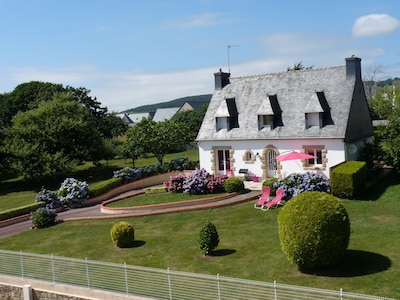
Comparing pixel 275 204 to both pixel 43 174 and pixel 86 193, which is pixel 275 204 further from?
pixel 43 174

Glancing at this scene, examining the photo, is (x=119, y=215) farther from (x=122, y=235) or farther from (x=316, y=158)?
(x=316, y=158)

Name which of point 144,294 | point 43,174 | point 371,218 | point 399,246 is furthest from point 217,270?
point 43,174

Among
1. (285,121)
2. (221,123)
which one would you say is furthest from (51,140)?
→ (285,121)

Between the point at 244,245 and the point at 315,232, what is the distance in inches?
214

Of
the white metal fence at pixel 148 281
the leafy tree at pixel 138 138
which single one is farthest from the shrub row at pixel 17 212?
the white metal fence at pixel 148 281

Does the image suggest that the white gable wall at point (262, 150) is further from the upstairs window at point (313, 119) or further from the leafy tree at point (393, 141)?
the leafy tree at point (393, 141)

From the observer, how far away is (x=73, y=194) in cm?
3322

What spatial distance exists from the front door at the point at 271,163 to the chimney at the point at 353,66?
25.1 ft

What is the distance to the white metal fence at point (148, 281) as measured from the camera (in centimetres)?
1302

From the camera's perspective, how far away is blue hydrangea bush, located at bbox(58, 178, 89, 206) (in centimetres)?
3322

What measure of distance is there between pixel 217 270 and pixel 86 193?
19175 millimetres

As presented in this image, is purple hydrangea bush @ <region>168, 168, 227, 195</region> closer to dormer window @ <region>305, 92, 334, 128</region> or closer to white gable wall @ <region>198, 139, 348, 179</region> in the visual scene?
white gable wall @ <region>198, 139, 348, 179</region>

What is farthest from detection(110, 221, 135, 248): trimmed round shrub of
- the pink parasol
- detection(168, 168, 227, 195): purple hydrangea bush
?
the pink parasol

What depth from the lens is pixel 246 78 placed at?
3678 cm
